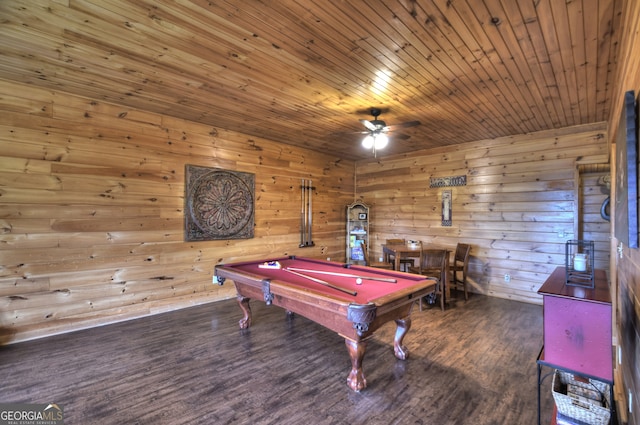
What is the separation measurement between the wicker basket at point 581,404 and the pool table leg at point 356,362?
121 cm

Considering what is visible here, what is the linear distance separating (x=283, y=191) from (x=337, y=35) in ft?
12.0

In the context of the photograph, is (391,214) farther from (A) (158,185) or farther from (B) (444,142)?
(A) (158,185)

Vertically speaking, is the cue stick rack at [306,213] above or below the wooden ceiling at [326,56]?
below

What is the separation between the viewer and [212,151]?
4.71m

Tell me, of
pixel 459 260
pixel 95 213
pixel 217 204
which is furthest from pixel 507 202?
pixel 95 213

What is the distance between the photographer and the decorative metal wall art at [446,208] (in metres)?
5.72

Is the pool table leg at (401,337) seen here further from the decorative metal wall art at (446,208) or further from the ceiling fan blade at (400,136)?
the decorative metal wall art at (446,208)

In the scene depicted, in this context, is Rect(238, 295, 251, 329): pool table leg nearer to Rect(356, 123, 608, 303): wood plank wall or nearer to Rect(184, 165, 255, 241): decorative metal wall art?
Rect(184, 165, 255, 241): decorative metal wall art

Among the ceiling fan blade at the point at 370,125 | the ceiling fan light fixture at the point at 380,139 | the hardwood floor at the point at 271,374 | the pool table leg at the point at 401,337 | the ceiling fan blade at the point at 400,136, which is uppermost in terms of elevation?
the ceiling fan blade at the point at 400,136

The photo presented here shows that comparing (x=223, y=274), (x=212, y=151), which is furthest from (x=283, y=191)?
(x=223, y=274)

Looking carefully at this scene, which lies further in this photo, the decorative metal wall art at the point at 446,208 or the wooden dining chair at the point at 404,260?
the decorative metal wall art at the point at 446,208

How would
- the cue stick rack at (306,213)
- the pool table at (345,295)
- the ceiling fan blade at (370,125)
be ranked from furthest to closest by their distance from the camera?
1. the cue stick rack at (306,213)
2. the ceiling fan blade at (370,125)
3. the pool table at (345,295)

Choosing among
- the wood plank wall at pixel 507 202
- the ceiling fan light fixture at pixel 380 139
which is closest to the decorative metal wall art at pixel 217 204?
the ceiling fan light fixture at pixel 380 139

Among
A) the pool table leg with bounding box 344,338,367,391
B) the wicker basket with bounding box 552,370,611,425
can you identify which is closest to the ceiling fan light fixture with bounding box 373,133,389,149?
the pool table leg with bounding box 344,338,367,391
